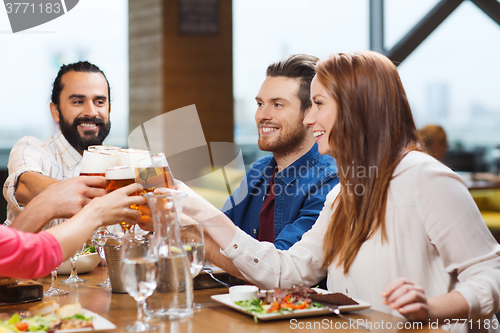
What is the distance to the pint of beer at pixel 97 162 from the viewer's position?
1333 mm

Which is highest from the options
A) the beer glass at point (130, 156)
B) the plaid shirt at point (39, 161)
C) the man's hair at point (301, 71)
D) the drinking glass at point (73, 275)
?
the man's hair at point (301, 71)

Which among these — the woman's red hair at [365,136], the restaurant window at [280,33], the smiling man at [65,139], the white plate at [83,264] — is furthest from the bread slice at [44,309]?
the restaurant window at [280,33]

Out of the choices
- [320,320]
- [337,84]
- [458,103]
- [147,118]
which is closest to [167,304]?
[320,320]

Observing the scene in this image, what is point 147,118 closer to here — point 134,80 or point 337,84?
point 134,80

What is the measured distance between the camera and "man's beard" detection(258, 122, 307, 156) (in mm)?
2250

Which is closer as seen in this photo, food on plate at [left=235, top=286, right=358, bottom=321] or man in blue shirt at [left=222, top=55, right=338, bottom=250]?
food on plate at [left=235, top=286, right=358, bottom=321]

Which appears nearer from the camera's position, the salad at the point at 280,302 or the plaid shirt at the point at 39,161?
the salad at the point at 280,302

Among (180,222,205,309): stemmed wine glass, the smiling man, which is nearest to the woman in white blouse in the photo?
(180,222,205,309): stemmed wine glass

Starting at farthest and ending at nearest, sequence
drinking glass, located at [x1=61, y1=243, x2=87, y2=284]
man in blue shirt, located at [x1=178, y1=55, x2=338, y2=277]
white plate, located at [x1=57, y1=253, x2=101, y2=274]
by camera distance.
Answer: man in blue shirt, located at [x1=178, y1=55, x2=338, y2=277] → white plate, located at [x1=57, y1=253, x2=101, y2=274] → drinking glass, located at [x1=61, y1=243, x2=87, y2=284]

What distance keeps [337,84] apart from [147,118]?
11.4 feet

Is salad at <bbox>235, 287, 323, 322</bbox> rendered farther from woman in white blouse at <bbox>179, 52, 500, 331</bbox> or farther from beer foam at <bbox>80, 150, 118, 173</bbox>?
beer foam at <bbox>80, 150, 118, 173</bbox>

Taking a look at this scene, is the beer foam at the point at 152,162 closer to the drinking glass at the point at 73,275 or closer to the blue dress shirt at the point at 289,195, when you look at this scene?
the drinking glass at the point at 73,275

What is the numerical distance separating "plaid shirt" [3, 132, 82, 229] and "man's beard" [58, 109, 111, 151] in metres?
0.03

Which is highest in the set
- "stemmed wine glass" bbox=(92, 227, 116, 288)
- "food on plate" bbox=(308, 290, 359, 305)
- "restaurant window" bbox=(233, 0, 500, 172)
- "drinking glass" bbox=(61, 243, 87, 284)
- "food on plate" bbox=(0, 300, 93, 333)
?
"restaurant window" bbox=(233, 0, 500, 172)
